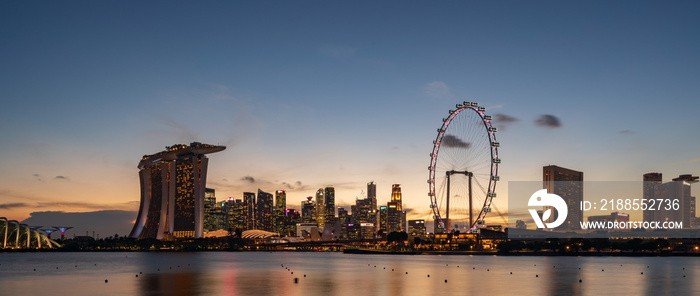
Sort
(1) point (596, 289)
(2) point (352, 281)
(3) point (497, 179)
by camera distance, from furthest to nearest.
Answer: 1. (3) point (497, 179)
2. (2) point (352, 281)
3. (1) point (596, 289)

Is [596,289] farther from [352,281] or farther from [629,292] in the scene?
[352,281]

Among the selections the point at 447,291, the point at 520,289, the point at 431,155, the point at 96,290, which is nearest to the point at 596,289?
the point at 520,289

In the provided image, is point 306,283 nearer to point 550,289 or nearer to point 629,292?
point 550,289

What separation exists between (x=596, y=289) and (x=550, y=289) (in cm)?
653

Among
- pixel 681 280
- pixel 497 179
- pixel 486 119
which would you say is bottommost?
pixel 681 280

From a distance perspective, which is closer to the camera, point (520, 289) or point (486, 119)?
point (520, 289)

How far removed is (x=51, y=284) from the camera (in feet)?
286

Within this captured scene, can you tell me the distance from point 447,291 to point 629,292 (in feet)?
69.7

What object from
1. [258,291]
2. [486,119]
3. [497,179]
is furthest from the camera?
[497,179]

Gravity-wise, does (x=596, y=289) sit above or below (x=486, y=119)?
below

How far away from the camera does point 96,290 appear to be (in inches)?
2972

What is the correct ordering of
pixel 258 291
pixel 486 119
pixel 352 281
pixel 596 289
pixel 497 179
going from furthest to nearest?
pixel 497 179, pixel 486 119, pixel 352 281, pixel 596 289, pixel 258 291

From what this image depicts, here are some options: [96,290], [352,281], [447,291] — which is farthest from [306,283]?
[96,290]

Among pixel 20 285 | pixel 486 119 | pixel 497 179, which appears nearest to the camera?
pixel 20 285
